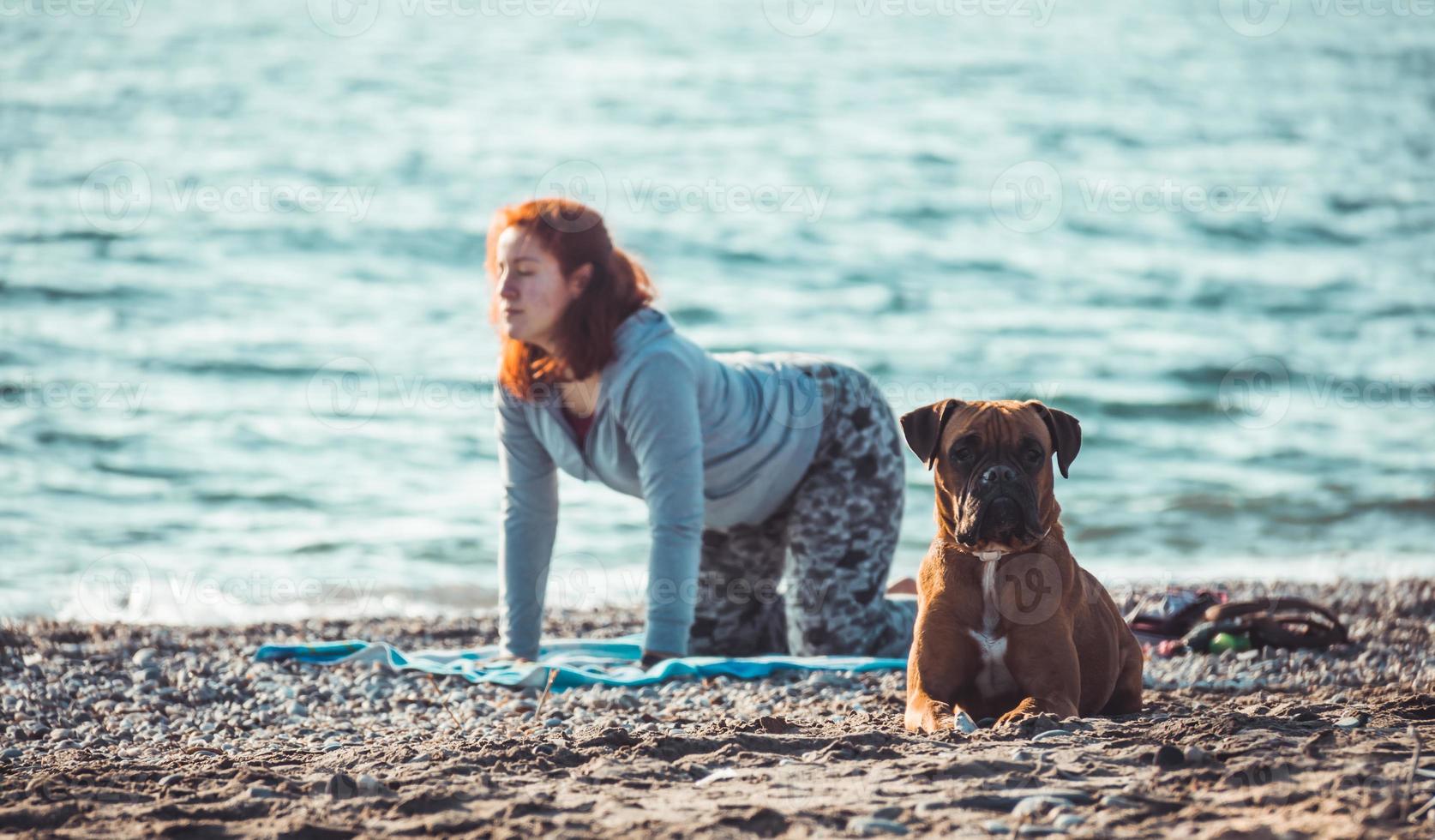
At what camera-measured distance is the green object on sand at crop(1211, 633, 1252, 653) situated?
594 cm

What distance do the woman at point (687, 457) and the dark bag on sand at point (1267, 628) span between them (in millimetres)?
1222

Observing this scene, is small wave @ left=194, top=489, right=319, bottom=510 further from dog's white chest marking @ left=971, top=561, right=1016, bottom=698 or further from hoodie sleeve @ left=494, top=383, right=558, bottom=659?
dog's white chest marking @ left=971, top=561, right=1016, bottom=698

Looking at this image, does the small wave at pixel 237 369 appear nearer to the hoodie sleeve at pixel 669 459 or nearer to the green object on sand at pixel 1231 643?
the hoodie sleeve at pixel 669 459

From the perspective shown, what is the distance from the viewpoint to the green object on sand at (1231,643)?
5.94 m

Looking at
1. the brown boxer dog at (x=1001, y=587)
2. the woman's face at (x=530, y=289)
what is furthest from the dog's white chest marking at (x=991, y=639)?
the woman's face at (x=530, y=289)

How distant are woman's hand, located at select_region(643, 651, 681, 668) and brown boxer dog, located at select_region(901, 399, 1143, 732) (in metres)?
1.75

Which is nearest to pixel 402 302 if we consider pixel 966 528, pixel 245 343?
pixel 245 343

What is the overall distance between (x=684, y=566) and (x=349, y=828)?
2.62 meters

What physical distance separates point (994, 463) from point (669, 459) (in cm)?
187

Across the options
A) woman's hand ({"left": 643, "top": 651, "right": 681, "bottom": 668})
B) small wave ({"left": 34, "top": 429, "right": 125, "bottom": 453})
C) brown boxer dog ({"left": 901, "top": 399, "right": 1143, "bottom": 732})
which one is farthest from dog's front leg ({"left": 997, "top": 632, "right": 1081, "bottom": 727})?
small wave ({"left": 34, "top": 429, "right": 125, "bottom": 453})

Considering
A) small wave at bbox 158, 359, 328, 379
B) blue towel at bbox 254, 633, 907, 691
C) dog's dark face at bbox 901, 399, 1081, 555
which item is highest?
small wave at bbox 158, 359, 328, 379

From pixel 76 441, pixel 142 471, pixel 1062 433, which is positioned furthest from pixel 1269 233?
pixel 1062 433

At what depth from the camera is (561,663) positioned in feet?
19.2

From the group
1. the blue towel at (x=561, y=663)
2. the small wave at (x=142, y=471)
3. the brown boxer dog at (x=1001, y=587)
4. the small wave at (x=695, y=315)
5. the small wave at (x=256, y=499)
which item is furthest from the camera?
the small wave at (x=695, y=315)
